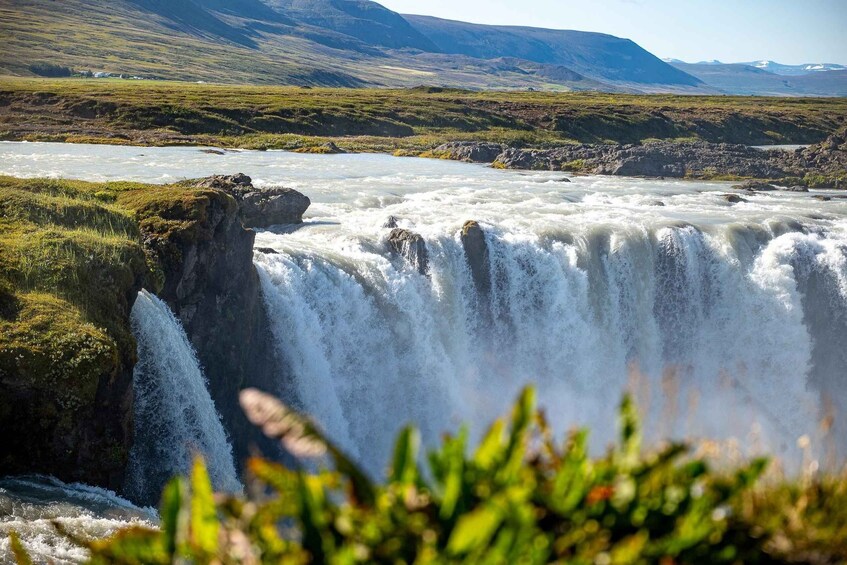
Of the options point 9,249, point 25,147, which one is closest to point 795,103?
point 25,147

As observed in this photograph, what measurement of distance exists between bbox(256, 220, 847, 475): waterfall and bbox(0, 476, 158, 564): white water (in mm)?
9776

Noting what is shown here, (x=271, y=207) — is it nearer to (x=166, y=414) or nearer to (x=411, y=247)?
(x=411, y=247)

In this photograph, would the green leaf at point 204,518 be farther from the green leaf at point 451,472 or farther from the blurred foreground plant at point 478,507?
the green leaf at point 451,472

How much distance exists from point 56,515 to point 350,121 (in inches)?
2889

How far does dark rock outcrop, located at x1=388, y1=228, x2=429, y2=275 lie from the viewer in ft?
88.9

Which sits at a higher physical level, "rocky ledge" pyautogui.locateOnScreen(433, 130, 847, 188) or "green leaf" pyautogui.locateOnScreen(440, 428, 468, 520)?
"green leaf" pyautogui.locateOnScreen(440, 428, 468, 520)

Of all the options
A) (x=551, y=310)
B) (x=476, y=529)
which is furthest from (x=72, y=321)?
(x=551, y=310)

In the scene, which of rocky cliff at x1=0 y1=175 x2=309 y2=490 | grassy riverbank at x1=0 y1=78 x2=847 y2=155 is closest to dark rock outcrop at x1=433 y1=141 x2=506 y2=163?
grassy riverbank at x1=0 y1=78 x2=847 y2=155

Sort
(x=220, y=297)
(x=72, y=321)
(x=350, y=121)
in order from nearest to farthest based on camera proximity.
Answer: (x=72, y=321) → (x=220, y=297) → (x=350, y=121)

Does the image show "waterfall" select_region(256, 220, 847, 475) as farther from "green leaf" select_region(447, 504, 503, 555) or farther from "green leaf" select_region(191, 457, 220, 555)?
"green leaf" select_region(447, 504, 503, 555)

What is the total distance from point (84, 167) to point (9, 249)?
25467 millimetres

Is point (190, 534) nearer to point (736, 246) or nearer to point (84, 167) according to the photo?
point (736, 246)

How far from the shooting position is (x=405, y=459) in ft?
10.9

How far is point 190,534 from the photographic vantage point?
352cm
